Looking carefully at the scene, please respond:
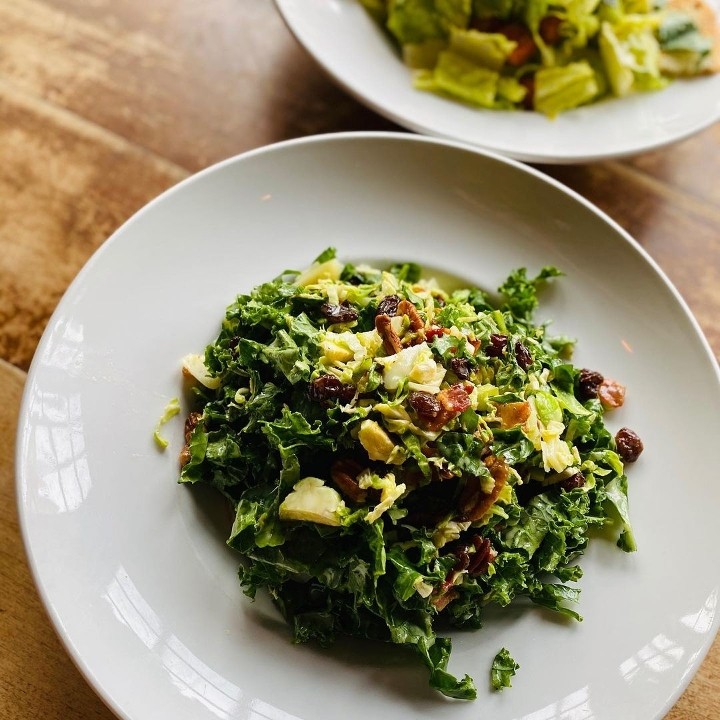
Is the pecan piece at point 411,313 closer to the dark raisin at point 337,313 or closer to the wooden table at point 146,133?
the dark raisin at point 337,313

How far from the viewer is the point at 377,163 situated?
10.2ft

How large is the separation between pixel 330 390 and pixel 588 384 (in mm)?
996

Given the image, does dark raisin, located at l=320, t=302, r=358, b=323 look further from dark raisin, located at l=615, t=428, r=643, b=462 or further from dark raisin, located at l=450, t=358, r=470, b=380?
dark raisin, located at l=615, t=428, r=643, b=462

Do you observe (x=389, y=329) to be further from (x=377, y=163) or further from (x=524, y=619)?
(x=524, y=619)

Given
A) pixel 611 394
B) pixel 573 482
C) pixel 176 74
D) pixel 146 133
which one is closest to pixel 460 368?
pixel 573 482

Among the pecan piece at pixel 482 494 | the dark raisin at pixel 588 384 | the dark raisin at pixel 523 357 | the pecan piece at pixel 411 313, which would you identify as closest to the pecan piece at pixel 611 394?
the dark raisin at pixel 588 384

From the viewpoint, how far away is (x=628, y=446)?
9.27ft

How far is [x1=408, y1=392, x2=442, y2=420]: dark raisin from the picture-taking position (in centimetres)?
239

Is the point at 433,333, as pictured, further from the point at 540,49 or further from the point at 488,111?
the point at 540,49

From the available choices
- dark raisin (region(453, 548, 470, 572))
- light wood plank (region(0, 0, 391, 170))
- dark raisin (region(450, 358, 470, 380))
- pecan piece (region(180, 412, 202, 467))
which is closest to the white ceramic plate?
pecan piece (region(180, 412, 202, 467))

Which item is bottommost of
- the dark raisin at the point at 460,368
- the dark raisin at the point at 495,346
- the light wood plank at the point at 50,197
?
the light wood plank at the point at 50,197

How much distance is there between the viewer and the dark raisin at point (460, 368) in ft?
8.33

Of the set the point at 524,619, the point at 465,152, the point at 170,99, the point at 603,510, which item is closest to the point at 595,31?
Answer: the point at 465,152

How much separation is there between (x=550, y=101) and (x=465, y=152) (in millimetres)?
739
